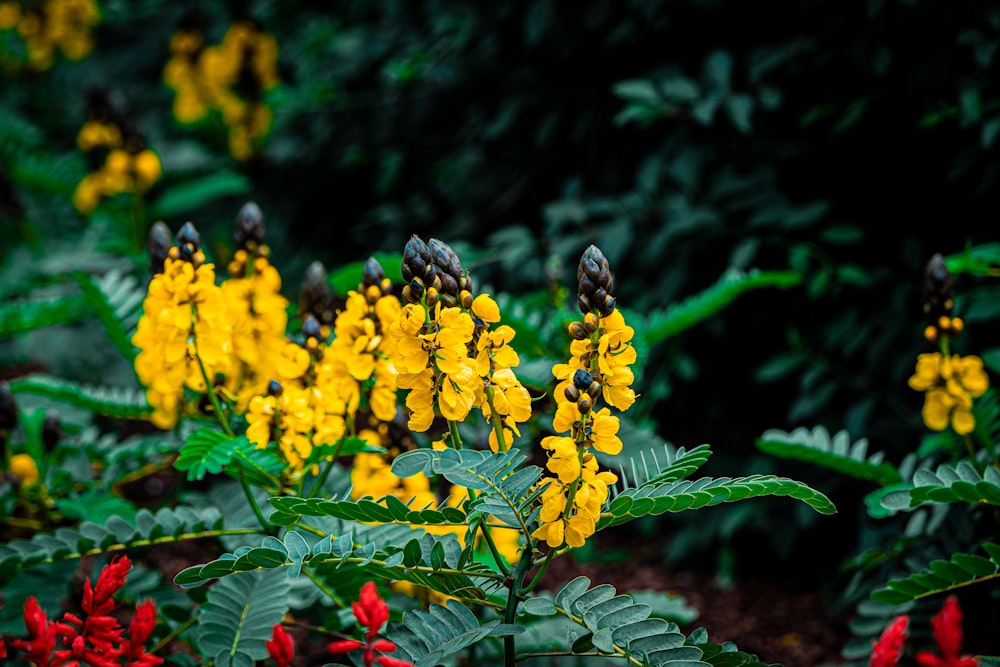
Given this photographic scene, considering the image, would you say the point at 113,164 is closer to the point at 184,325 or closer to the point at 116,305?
the point at 116,305

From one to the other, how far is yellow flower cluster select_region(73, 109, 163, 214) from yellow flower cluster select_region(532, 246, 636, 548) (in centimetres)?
265

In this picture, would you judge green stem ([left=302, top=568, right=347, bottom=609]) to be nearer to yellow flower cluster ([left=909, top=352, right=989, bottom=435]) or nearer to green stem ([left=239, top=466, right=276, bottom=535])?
green stem ([left=239, top=466, right=276, bottom=535])

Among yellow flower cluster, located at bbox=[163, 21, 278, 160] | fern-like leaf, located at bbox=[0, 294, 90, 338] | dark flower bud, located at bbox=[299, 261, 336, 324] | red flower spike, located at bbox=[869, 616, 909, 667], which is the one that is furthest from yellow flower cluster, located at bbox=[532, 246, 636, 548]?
yellow flower cluster, located at bbox=[163, 21, 278, 160]

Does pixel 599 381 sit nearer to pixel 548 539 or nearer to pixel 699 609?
pixel 548 539

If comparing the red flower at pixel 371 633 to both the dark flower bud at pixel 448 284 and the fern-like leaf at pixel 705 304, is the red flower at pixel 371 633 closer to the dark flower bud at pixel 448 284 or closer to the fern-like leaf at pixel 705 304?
the dark flower bud at pixel 448 284

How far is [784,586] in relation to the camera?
2.71m

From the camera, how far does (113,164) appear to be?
10.8 ft

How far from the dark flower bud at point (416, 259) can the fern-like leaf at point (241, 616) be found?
674 mm

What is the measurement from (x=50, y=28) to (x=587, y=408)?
5532mm

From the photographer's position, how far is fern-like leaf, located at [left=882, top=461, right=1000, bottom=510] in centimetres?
136

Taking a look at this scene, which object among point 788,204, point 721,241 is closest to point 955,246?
point 788,204

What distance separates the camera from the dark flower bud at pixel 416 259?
1186 millimetres

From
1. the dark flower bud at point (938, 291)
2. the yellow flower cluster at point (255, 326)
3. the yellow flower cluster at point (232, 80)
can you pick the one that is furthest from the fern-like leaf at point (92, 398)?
the yellow flower cluster at point (232, 80)

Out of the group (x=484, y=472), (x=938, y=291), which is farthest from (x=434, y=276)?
(x=938, y=291)
